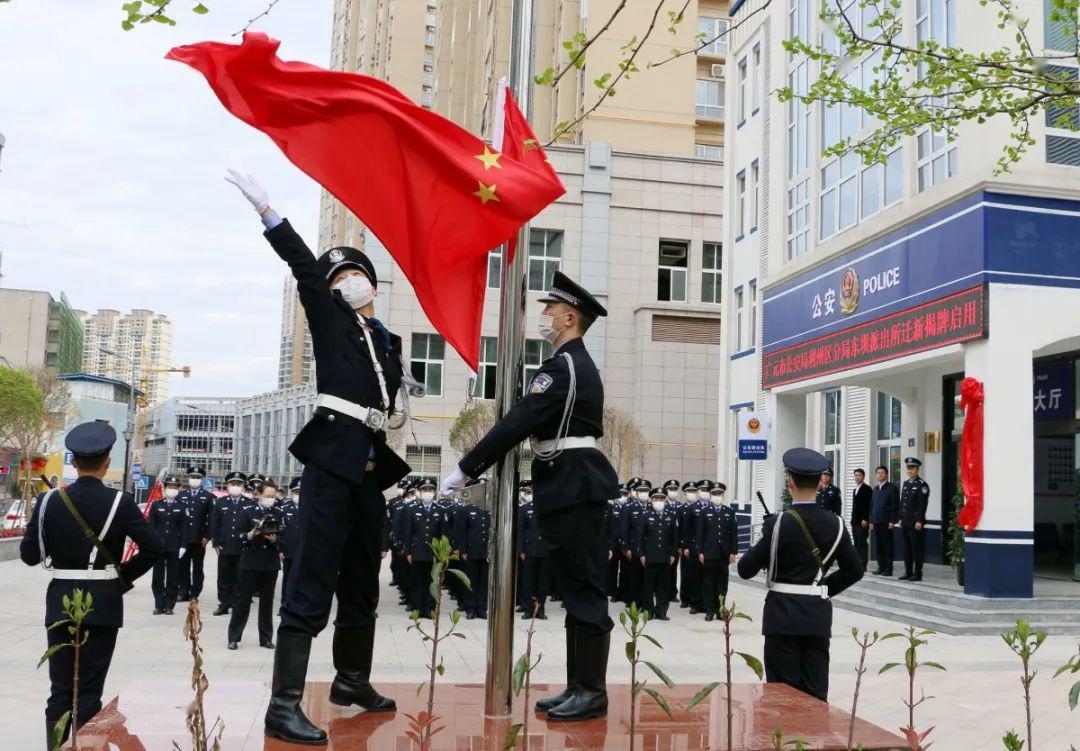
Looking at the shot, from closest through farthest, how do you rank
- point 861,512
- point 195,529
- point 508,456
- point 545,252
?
1. point 508,456
2. point 195,529
3. point 861,512
4. point 545,252

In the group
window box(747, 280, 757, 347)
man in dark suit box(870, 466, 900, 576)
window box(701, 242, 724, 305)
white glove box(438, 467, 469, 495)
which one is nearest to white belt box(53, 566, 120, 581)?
white glove box(438, 467, 469, 495)

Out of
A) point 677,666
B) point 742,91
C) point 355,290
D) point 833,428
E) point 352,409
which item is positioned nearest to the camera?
point 352,409

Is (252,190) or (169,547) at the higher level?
(252,190)

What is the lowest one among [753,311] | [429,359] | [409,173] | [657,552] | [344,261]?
[657,552]

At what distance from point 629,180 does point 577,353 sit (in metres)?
34.3

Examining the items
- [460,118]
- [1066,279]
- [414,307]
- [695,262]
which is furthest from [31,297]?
[1066,279]

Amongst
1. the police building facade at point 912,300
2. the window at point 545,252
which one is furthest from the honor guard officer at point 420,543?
the window at point 545,252

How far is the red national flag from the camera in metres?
4.92

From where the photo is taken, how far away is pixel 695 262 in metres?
38.9

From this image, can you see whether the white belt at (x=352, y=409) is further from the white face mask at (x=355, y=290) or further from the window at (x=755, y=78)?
the window at (x=755, y=78)

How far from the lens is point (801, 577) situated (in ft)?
18.5

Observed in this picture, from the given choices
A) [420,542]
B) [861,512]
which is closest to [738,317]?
[861,512]

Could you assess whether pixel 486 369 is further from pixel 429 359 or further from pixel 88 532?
pixel 88 532

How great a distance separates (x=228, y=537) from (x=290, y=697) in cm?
909
